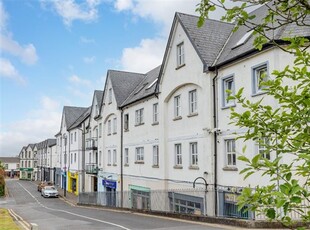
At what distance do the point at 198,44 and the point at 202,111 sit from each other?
13.1ft

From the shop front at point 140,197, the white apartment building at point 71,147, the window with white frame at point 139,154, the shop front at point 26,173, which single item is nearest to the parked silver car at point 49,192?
the white apartment building at point 71,147

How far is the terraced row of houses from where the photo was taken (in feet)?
56.6

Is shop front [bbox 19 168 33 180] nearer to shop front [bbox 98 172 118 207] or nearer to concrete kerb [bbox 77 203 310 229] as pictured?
shop front [bbox 98 172 118 207]

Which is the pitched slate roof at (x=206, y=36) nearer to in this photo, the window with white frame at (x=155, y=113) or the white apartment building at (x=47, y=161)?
the window with white frame at (x=155, y=113)

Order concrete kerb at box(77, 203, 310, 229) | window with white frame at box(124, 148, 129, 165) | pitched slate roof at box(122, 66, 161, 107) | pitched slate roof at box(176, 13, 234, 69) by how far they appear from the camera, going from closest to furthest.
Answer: concrete kerb at box(77, 203, 310, 229), pitched slate roof at box(176, 13, 234, 69), pitched slate roof at box(122, 66, 161, 107), window with white frame at box(124, 148, 129, 165)

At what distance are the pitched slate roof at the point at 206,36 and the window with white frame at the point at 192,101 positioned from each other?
225cm

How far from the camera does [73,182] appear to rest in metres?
55.7

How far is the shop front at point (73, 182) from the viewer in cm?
5232

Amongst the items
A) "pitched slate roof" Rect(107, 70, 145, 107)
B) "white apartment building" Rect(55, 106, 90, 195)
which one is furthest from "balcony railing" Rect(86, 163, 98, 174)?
"pitched slate roof" Rect(107, 70, 145, 107)

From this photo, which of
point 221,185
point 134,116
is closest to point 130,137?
point 134,116

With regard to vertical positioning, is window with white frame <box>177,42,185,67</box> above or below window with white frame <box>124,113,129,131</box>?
above

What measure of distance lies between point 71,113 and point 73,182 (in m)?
12.2

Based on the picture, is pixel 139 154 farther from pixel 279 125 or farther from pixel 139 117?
pixel 279 125

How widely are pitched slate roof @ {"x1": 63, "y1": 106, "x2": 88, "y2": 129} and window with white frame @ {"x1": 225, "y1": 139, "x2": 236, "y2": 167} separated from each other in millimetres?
43993
